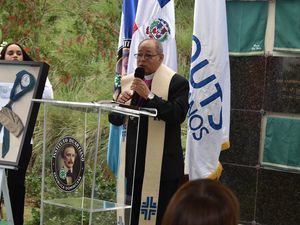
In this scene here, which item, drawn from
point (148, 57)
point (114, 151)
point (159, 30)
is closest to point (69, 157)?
point (148, 57)

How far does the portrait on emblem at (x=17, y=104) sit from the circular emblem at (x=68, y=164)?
61 cm

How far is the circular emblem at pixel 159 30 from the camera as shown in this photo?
6464mm

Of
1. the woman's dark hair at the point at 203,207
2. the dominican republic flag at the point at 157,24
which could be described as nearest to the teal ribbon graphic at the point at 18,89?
the dominican republic flag at the point at 157,24

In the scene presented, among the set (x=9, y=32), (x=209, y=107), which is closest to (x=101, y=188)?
(x=209, y=107)

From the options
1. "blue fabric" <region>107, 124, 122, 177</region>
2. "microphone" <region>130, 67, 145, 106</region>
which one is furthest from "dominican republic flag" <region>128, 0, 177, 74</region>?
"microphone" <region>130, 67, 145, 106</region>

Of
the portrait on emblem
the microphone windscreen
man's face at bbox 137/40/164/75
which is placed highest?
man's face at bbox 137/40/164/75

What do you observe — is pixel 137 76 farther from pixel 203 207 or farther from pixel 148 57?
pixel 203 207

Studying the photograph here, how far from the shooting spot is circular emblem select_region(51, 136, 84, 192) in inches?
177

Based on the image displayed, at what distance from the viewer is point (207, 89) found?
6.08 metres

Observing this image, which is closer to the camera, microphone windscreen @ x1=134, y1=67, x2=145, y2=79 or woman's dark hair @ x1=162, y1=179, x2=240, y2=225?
woman's dark hair @ x1=162, y1=179, x2=240, y2=225

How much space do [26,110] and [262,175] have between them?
8.64 feet

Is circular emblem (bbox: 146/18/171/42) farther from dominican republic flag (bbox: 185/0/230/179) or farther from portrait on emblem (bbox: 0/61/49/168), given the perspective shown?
portrait on emblem (bbox: 0/61/49/168)

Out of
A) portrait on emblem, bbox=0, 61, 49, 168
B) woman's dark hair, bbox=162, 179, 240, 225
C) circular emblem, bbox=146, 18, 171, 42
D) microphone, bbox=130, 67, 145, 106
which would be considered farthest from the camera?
circular emblem, bbox=146, 18, 171, 42

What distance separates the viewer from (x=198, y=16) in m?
6.16
